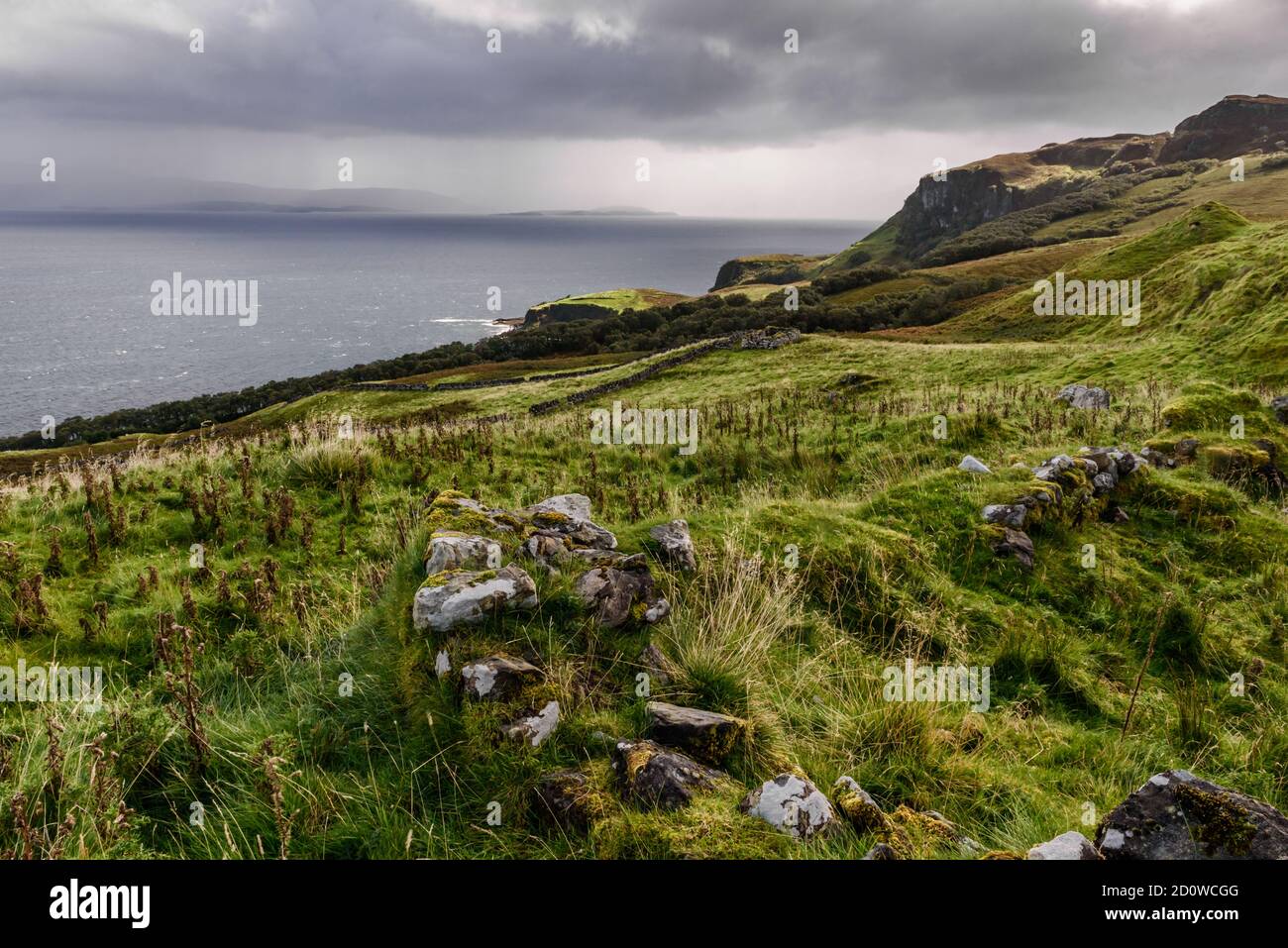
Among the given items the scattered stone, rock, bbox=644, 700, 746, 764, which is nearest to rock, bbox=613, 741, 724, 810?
rock, bbox=644, 700, 746, 764

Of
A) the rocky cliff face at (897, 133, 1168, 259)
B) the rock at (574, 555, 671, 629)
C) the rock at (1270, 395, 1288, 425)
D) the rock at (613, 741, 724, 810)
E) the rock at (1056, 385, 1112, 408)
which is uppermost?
the rocky cliff face at (897, 133, 1168, 259)

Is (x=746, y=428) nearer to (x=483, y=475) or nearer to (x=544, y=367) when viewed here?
(x=483, y=475)

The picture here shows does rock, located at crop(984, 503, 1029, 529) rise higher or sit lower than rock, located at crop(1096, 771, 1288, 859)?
higher

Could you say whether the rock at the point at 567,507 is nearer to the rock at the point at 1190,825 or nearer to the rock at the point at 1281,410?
the rock at the point at 1190,825

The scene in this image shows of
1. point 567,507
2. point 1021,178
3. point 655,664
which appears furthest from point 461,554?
point 1021,178

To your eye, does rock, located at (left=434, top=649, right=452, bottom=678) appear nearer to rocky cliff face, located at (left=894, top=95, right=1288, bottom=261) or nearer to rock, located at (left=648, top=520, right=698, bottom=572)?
rock, located at (left=648, top=520, right=698, bottom=572)

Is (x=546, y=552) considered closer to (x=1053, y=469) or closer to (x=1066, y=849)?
(x=1066, y=849)

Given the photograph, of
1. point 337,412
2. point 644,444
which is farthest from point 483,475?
point 337,412

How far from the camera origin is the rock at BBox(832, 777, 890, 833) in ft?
11.3

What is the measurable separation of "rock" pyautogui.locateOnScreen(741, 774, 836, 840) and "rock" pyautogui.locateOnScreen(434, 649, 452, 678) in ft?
6.82

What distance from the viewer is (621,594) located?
5.39m

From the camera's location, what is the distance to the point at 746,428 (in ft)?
58.6

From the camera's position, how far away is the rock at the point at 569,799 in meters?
3.42
